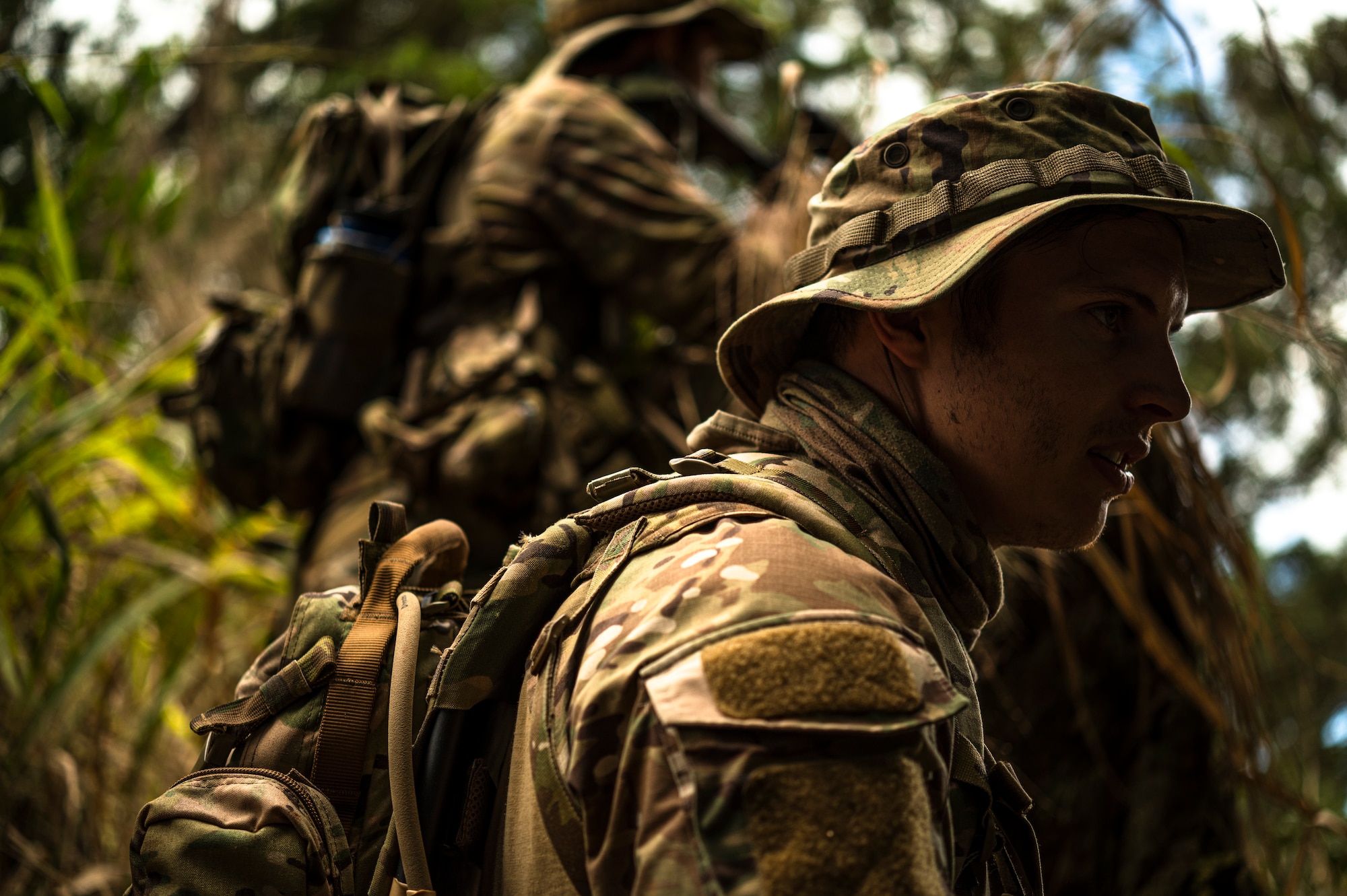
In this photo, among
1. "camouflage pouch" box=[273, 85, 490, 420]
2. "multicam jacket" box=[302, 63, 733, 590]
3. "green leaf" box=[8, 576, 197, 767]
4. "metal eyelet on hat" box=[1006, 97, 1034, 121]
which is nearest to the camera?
"metal eyelet on hat" box=[1006, 97, 1034, 121]

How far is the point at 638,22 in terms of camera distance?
3.86 m

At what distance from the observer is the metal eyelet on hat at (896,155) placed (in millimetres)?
1499

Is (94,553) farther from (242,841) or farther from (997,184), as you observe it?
(997,184)

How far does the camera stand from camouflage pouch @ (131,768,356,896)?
1226mm

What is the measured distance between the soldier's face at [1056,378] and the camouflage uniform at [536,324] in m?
1.72

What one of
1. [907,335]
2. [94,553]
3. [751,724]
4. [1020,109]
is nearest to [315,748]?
[751,724]

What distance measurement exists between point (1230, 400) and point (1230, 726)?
330 cm

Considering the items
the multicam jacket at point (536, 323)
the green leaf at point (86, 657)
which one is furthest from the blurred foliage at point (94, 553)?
the multicam jacket at point (536, 323)

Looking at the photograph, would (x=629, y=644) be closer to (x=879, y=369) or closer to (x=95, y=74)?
(x=879, y=369)

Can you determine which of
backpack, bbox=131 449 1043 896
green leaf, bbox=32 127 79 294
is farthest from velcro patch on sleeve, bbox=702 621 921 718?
green leaf, bbox=32 127 79 294

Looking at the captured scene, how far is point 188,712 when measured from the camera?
3918 millimetres

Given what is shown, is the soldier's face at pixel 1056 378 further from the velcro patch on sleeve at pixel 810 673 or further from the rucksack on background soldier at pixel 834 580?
the velcro patch on sleeve at pixel 810 673

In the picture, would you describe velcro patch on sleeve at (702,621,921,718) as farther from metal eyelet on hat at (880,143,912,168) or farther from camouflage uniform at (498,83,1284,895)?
metal eyelet on hat at (880,143,912,168)

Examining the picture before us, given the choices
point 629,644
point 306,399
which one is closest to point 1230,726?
point 629,644
